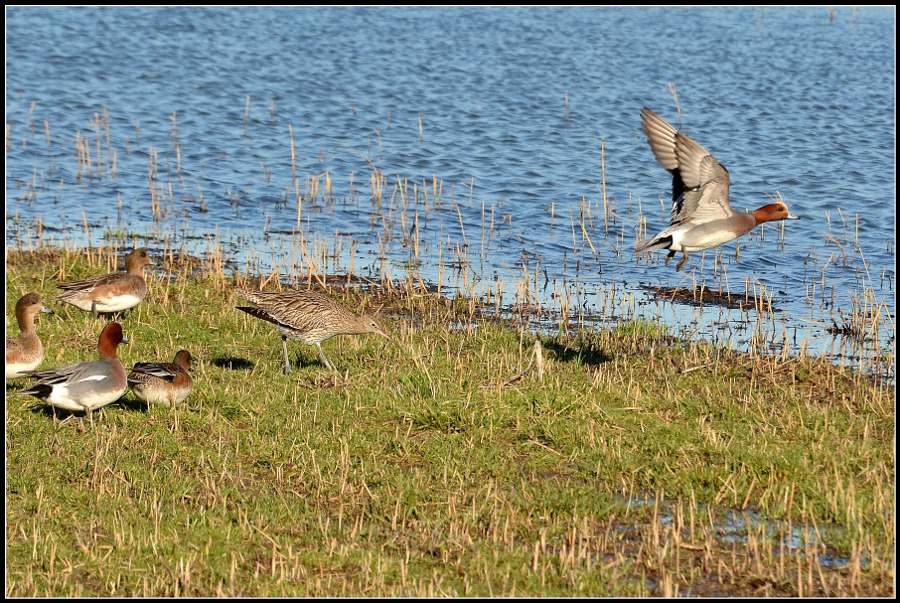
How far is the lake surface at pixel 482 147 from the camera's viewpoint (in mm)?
13453

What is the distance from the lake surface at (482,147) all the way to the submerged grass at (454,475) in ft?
6.55

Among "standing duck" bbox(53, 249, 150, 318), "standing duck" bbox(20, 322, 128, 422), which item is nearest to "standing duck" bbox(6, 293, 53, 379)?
"standing duck" bbox(20, 322, 128, 422)

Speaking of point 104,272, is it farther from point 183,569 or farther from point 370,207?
point 183,569

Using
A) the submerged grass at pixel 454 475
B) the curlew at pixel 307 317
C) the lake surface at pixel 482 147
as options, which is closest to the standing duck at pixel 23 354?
the submerged grass at pixel 454 475

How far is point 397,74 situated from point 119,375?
1734cm

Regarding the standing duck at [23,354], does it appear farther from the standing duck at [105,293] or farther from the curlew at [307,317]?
the curlew at [307,317]

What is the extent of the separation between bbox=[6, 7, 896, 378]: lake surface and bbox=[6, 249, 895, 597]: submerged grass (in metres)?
2.00

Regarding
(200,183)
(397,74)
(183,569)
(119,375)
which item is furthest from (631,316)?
(397,74)

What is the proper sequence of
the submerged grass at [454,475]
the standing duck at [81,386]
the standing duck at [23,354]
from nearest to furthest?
the submerged grass at [454,475] < the standing duck at [81,386] < the standing duck at [23,354]

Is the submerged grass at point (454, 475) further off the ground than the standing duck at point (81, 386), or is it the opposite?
the standing duck at point (81, 386)

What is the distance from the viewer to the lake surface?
44.1 ft

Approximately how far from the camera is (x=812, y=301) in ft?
41.3

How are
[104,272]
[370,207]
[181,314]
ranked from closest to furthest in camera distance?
[181,314] < [104,272] < [370,207]

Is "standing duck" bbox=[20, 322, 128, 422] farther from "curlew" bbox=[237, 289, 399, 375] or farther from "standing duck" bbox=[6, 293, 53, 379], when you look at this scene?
"curlew" bbox=[237, 289, 399, 375]
